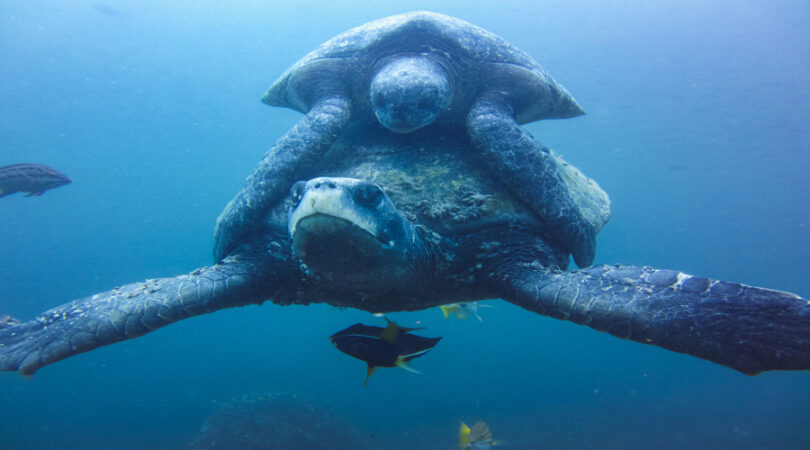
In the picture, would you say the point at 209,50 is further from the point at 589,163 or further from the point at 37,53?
the point at 589,163

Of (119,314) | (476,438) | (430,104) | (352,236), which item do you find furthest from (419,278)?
(476,438)

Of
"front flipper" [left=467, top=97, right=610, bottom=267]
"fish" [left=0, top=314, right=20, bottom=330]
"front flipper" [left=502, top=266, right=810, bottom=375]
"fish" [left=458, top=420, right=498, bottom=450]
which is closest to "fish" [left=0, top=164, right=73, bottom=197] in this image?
"fish" [left=0, top=314, right=20, bottom=330]

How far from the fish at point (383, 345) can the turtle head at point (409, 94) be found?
224 centimetres

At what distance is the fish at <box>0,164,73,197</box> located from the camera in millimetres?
6712

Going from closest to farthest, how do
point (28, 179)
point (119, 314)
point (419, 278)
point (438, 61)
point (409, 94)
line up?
point (119, 314) < point (419, 278) < point (409, 94) < point (438, 61) < point (28, 179)

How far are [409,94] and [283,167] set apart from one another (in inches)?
62.5

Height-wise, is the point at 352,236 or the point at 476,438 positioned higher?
the point at 352,236

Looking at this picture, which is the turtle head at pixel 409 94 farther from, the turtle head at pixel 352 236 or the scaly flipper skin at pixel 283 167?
the turtle head at pixel 352 236

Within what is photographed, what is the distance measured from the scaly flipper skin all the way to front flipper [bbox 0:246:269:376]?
0.56m

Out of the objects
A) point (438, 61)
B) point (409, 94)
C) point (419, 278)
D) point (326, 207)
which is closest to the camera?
point (326, 207)

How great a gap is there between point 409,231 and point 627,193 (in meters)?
67.2

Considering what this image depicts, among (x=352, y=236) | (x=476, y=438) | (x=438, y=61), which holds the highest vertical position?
(x=438, y=61)

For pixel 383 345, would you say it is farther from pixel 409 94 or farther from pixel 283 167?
pixel 409 94

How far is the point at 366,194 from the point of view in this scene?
257 cm
